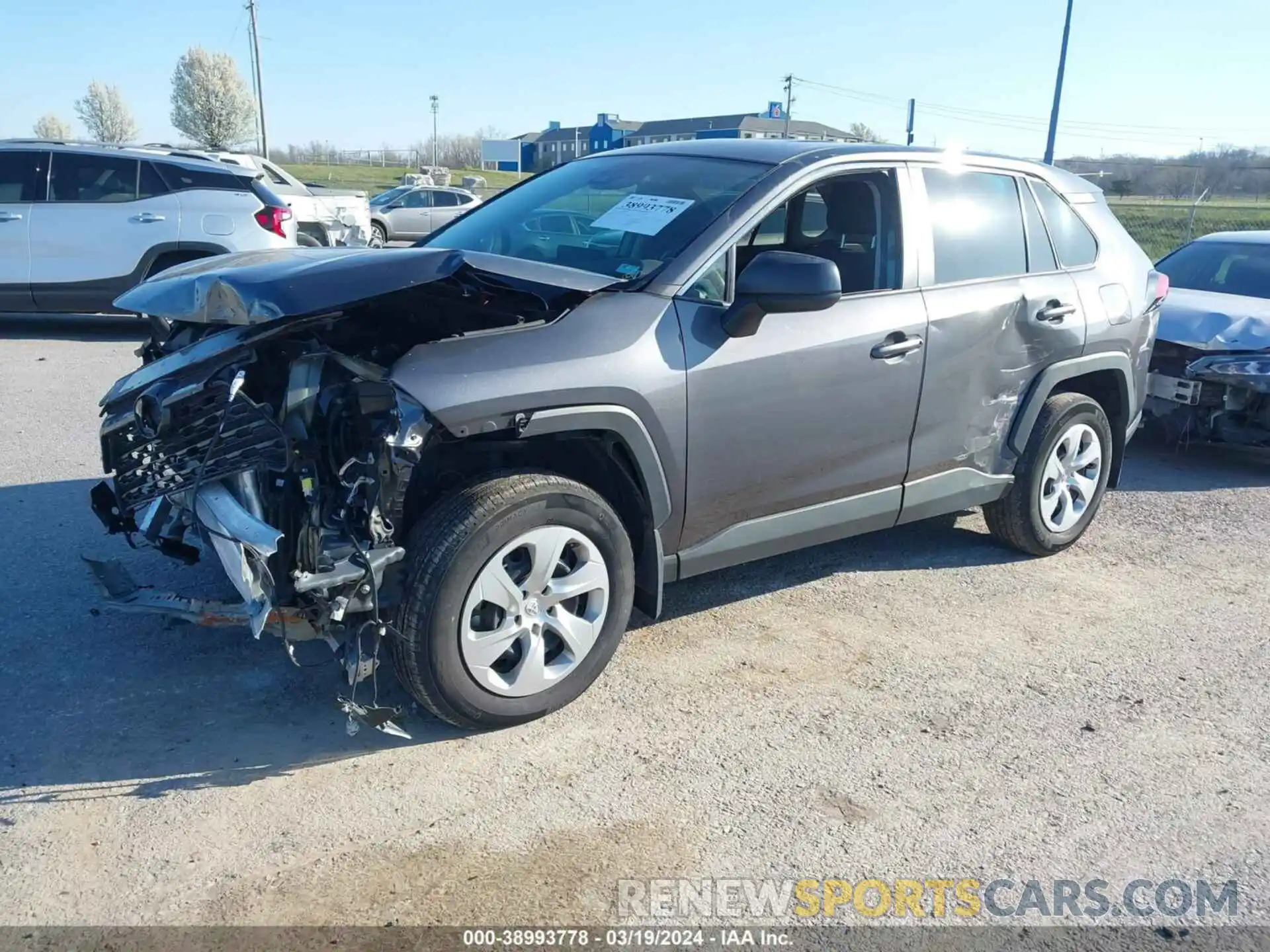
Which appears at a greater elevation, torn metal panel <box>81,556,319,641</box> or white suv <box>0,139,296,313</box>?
white suv <box>0,139,296,313</box>

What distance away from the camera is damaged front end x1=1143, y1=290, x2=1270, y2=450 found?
6.84 metres

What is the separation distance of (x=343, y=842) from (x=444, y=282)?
1.75m

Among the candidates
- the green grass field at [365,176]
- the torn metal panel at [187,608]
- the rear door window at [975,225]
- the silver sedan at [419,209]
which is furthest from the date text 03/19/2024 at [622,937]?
the green grass field at [365,176]


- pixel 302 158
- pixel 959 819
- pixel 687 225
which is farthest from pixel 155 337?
pixel 302 158

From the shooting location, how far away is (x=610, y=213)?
168 inches

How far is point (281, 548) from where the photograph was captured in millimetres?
3273

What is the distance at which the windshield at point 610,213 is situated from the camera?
3.94m

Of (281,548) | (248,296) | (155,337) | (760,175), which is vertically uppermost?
(760,175)

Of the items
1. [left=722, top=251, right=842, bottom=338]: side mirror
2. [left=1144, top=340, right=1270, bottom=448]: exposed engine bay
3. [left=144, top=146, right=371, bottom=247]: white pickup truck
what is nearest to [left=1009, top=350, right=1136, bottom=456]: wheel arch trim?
[left=722, top=251, right=842, bottom=338]: side mirror

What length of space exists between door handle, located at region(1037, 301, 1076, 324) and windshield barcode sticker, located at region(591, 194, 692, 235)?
6.10ft

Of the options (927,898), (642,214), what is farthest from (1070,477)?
(927,898)

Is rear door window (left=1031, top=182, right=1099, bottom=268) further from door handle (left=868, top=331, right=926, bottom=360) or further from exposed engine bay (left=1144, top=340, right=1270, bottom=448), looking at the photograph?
exposed engine bay (left=1144, top=340, right=1270, bottom=448)

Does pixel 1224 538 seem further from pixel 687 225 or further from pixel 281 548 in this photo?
pixel 281 548

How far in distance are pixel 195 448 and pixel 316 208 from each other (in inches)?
356
